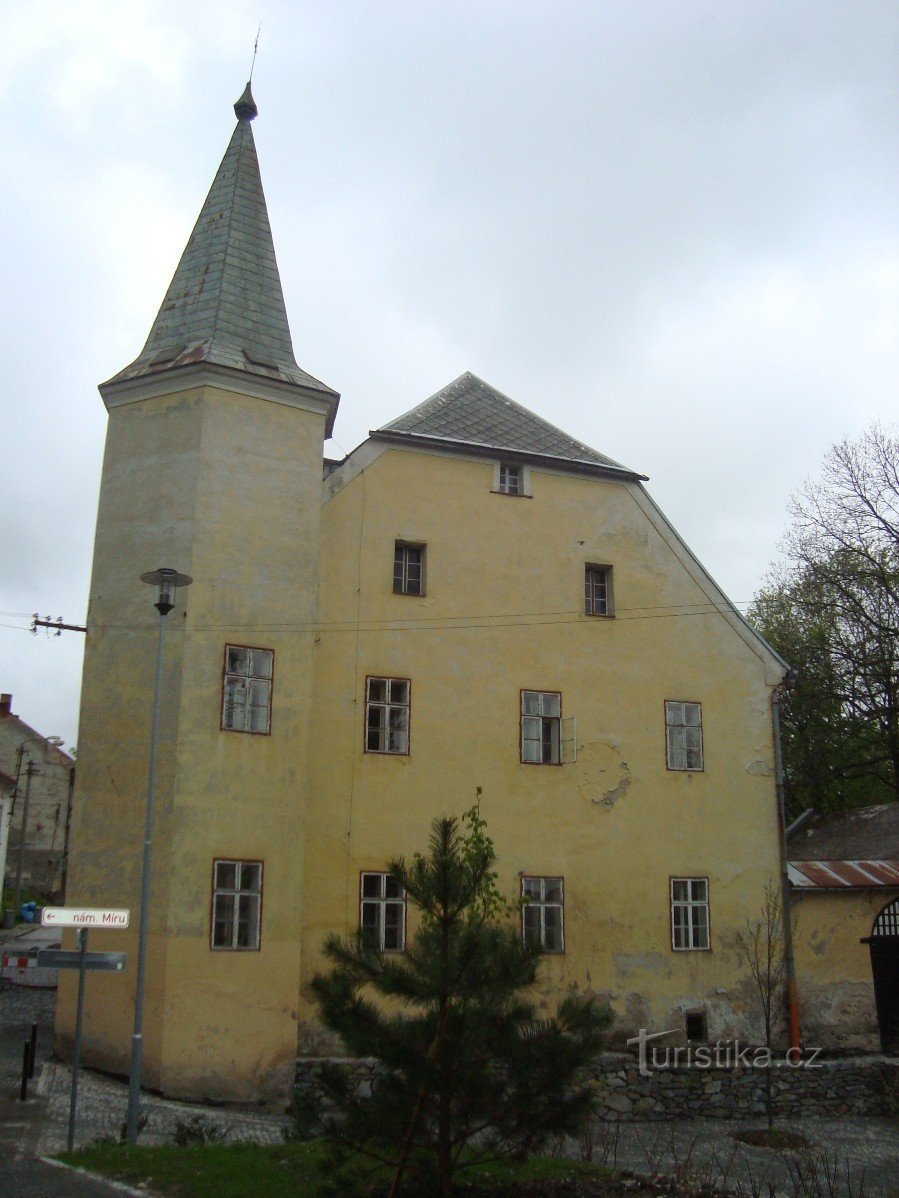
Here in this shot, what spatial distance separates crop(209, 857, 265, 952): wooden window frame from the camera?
54.6 feet

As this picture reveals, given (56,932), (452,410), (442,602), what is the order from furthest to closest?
(56,932) → (452,410) → (442,602)

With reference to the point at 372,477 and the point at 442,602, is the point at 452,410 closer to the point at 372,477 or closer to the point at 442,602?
the point at 372,477

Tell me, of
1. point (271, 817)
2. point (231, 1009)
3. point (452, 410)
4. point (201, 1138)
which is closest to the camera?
point (201, 1138)

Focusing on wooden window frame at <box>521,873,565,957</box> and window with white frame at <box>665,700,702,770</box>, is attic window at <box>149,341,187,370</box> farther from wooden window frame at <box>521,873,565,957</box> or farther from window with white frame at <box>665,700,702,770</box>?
window with white frame at <box>665,700,702,770</box>

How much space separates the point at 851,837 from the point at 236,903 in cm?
1435

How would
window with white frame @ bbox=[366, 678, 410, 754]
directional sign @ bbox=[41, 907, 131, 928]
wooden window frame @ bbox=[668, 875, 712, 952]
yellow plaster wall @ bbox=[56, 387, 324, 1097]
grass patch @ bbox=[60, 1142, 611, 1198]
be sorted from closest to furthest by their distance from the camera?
1. grass patch @ bbox=[60, 1142, 611, 1198]
2. directional sign @ bbox=[41, 907, 131, 928]
3. yellow plaster wall @ bbox=[56, 387, 324, 1097]
4. window with white frame @ bbox=[366, 678, 410, 754]
5. wooden window frame @ bbox=[668, 875, 712, 952]

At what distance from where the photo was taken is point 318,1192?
859cm

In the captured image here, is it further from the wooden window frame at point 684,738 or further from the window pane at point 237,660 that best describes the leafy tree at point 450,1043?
the wooden window frame at point 684,738

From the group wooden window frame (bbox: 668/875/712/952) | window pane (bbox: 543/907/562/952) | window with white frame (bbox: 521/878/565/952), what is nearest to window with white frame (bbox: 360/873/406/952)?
window with white frame (bbox: 521/878/565/952)

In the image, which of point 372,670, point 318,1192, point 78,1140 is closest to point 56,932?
point 372,670

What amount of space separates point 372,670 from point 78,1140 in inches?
358

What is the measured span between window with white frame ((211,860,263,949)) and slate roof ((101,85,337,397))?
321 inches

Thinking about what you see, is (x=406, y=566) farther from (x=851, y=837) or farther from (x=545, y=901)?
A: (x=851, y=837)

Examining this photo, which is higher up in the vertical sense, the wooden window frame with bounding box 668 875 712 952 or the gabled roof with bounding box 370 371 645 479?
the gabled roof with bounding box 370 371 645 479
